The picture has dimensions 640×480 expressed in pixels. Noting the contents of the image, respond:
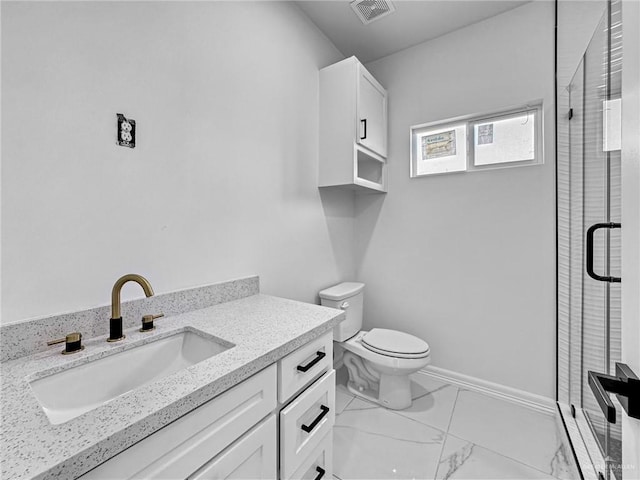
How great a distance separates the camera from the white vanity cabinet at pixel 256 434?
0.57 meters

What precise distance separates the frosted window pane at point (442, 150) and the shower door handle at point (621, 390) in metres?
1.90

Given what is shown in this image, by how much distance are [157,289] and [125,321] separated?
16 cm

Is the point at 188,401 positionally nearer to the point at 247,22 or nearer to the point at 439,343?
the point at 247,22

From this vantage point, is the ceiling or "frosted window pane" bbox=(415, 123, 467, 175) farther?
"frosted window pane" bbox=(415, 123, 467, 175)

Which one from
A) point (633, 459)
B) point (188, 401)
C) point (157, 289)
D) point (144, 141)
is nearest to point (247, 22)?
point (144, 141)

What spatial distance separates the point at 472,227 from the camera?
2041 millimetres

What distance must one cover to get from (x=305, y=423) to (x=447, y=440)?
3.40 feet

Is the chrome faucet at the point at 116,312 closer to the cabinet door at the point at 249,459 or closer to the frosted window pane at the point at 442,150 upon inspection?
the cabinet door at the point at 249,459

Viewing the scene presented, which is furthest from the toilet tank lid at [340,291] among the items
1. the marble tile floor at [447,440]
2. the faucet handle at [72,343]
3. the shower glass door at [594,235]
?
the faucet handle at [72,343]

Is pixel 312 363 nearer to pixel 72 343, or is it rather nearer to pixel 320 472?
pixel 320 472

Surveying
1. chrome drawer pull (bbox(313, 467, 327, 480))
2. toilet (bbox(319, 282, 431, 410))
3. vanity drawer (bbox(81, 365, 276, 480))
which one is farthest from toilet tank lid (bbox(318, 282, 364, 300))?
vanity drawer (bbox(81, 365, 276, 480))

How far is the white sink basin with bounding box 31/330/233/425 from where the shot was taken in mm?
722

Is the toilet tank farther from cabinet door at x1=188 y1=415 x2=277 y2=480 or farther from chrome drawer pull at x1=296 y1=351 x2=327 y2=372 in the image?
cabinet door at x1=188 y1=415 x2=277 y2=480

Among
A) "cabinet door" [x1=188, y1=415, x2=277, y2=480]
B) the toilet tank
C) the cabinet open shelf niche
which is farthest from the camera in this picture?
the cabinet open shelf niche
